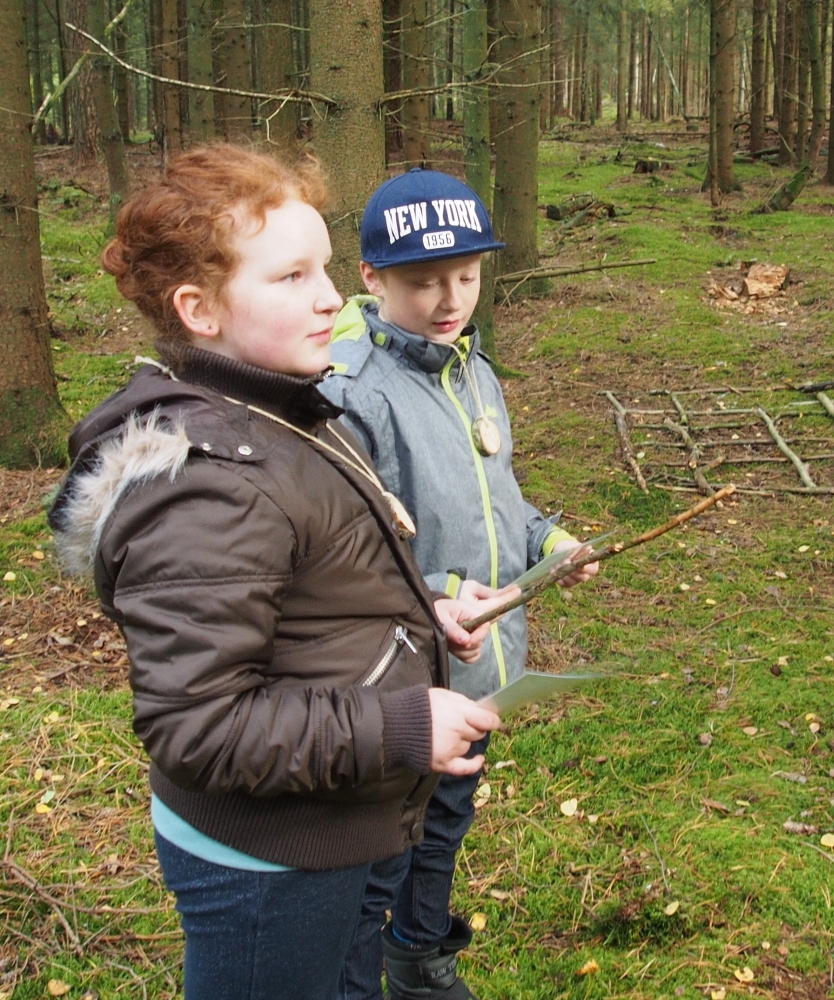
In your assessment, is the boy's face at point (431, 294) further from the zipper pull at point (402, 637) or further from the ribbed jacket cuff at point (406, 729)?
the ribbed jacket cuff at point (406, 729)

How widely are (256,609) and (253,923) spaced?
0.53m

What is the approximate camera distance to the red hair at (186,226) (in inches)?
56.6

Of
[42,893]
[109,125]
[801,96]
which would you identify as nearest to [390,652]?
[42,893]

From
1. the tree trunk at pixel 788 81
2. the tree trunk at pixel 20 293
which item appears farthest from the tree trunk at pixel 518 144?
the tree trunk at pixel 788 81

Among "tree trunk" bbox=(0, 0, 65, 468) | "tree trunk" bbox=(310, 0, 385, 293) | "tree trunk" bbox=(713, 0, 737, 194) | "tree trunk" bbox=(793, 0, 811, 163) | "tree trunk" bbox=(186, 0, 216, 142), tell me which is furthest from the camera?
"tree trunk" bbox=(793, 0, 811, 163)

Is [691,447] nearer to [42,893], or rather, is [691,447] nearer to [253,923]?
[42,893]

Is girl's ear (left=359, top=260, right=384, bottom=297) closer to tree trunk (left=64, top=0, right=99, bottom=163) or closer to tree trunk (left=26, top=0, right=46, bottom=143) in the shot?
tree trunk (left=64, top=0, right=99, bottom=163)

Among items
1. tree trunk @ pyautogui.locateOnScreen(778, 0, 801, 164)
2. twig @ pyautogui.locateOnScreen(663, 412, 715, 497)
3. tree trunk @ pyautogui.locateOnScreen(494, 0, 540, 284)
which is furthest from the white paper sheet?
tree trunk @ pyautogui.locateOnScreen(778, 0, 801, 164)

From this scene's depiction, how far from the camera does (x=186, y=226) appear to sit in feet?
4.69

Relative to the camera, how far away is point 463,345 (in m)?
2.19

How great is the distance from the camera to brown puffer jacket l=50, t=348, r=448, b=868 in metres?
1.26

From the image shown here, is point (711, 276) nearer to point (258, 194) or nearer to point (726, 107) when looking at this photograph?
point (726, 107)

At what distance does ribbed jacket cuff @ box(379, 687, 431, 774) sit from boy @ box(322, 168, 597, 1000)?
55cm

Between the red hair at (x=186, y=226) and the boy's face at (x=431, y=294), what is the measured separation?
0.58m
